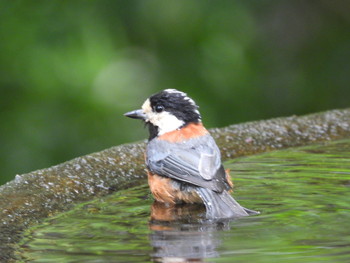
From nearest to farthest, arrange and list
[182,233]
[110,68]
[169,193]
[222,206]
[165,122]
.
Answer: [182,233]
[222,206]
[169,193]
[165,122]
[110,68]

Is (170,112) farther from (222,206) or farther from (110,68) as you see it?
(110,68)

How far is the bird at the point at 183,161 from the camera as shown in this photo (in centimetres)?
290

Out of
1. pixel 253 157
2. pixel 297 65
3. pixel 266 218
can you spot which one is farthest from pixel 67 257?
pixel 297 65

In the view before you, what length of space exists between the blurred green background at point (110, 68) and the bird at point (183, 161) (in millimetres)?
1603

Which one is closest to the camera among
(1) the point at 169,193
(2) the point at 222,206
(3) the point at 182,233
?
(3) the point at 182,233

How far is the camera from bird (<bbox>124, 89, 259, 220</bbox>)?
290cm

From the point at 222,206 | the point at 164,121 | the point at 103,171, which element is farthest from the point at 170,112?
the point at 222,206

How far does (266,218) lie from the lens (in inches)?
102

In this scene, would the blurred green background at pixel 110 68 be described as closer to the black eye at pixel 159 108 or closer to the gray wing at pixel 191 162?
the black eye at pixel 159 108

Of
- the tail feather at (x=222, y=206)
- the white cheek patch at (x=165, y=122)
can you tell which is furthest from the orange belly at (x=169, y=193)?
the white cheek patch at (x=165, y=122)

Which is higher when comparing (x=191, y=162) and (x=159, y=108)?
(x=159, y=108)

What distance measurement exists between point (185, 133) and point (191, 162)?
0.81 feet

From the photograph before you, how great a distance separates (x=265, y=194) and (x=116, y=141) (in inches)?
106

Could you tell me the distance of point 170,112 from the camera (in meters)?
3.55
